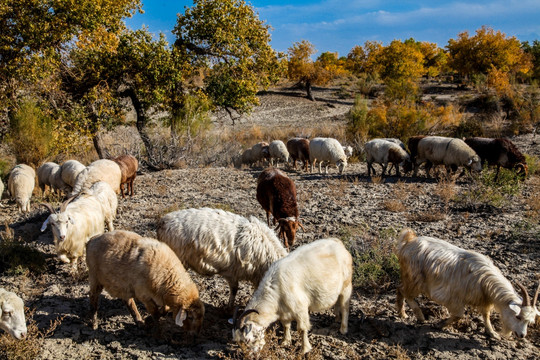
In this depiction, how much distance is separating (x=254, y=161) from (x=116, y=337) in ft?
49.0

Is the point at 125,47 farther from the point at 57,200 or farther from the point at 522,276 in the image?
the point at 522,276

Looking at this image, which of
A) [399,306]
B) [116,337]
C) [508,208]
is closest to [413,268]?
[399,306]

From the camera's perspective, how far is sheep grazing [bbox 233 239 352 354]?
4137mm

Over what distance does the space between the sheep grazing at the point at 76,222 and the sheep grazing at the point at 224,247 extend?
1785mm

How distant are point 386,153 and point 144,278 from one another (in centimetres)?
1074

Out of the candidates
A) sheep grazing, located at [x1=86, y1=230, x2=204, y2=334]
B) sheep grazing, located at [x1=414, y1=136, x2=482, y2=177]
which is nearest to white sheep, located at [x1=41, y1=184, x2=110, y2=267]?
sheep grazing, located at [x1=86, y1=230, x2=204, y2=334]

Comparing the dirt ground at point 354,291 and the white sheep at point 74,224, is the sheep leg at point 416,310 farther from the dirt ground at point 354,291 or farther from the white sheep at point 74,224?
the white sheep at point 74,224

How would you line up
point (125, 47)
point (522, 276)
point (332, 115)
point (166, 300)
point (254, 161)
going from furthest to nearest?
point (332, 115)
point (254, 161)
point (125, 47)
point (522, 276)
point (166, 300)

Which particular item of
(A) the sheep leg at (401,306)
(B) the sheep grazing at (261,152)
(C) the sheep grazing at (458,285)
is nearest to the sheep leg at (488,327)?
(C) the sheep grazing at (458,285)

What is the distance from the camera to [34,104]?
40.8ft

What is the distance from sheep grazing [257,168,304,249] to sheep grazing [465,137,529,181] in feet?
24.3

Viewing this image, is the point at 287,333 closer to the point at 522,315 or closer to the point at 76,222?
the point at 522,315

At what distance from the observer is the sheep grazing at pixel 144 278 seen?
4609mm

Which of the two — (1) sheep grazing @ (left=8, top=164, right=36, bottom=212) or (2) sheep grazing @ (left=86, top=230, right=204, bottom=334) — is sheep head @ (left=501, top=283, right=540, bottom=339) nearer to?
(2) sheep grazing @ (left=86, top=230, right=204, bottom=334)
